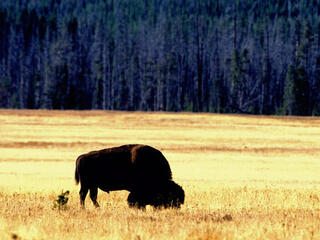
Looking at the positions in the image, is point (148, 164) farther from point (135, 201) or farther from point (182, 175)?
point (182, 175)

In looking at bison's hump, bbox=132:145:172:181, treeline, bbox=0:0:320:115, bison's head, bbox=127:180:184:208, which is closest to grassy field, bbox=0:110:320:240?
bison's head, bbox=127:180:184:208

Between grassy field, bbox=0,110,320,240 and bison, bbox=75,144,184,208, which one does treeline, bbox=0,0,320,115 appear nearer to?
grassy field, bbox=0,110,320,240

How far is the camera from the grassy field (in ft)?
35.4

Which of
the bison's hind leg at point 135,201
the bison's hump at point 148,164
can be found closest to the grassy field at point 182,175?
the bison's hind leg at point 135,201

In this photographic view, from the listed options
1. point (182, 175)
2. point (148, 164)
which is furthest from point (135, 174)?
point (182, 175)

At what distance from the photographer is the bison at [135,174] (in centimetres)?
1396

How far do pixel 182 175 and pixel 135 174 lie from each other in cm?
1076

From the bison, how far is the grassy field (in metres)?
0.48

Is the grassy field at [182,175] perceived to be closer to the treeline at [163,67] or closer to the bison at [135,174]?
the bison at [135,174]

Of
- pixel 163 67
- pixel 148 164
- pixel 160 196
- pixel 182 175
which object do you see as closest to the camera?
pixel 160 196

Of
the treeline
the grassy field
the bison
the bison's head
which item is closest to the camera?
the grassy field

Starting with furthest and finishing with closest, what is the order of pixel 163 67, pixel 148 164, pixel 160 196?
pixel 163 67 → pixel 148 164 → pixel 160 196

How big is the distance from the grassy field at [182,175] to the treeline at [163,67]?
3175 centimetres

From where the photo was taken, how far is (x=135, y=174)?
14.1 meters
